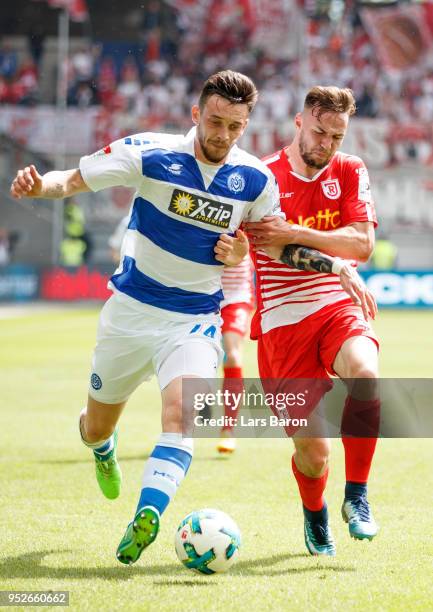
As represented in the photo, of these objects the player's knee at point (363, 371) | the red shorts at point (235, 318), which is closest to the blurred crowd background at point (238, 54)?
the red shorts at point (235, 318)

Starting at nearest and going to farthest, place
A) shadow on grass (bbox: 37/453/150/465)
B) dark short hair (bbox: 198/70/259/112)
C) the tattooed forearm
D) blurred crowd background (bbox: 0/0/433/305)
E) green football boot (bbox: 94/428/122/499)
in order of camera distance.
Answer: dark short hair (bbox: 198/70/259/112), the tattooed forearm, green football boot (bbox: 94/428/122/499), shadow on grass (bbox: 37/453/150/465), blurred crowd background (bbox: 0/0/433/305)

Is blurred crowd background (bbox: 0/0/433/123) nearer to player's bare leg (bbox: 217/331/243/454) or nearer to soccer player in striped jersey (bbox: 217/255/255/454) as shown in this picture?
soccer player in striped jersey (bbox: 217/255/255/454)

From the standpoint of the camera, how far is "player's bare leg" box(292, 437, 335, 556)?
527cm

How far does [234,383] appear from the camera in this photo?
8.86m

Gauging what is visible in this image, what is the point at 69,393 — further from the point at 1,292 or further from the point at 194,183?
the point at 1,292

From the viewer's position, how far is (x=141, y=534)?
4.46 m

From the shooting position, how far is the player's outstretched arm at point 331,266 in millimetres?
5172

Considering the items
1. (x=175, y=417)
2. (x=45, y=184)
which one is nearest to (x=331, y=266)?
(x=175, y=417)

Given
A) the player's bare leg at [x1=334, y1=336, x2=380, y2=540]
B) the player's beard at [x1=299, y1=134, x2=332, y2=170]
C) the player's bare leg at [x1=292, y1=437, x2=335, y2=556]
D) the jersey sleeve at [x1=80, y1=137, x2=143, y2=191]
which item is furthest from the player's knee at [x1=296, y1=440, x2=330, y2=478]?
the jersey sleeve at [x1=80, y1=137, x2=143, y2=191]

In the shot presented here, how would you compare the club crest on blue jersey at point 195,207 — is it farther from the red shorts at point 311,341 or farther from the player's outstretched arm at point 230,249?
the red shorts at point 311,341

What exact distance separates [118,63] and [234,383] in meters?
25.1

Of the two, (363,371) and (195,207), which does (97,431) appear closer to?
(195,207)

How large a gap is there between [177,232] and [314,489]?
1480 millimetres

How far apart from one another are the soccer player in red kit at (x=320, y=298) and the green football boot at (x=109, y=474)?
1.12 meters
